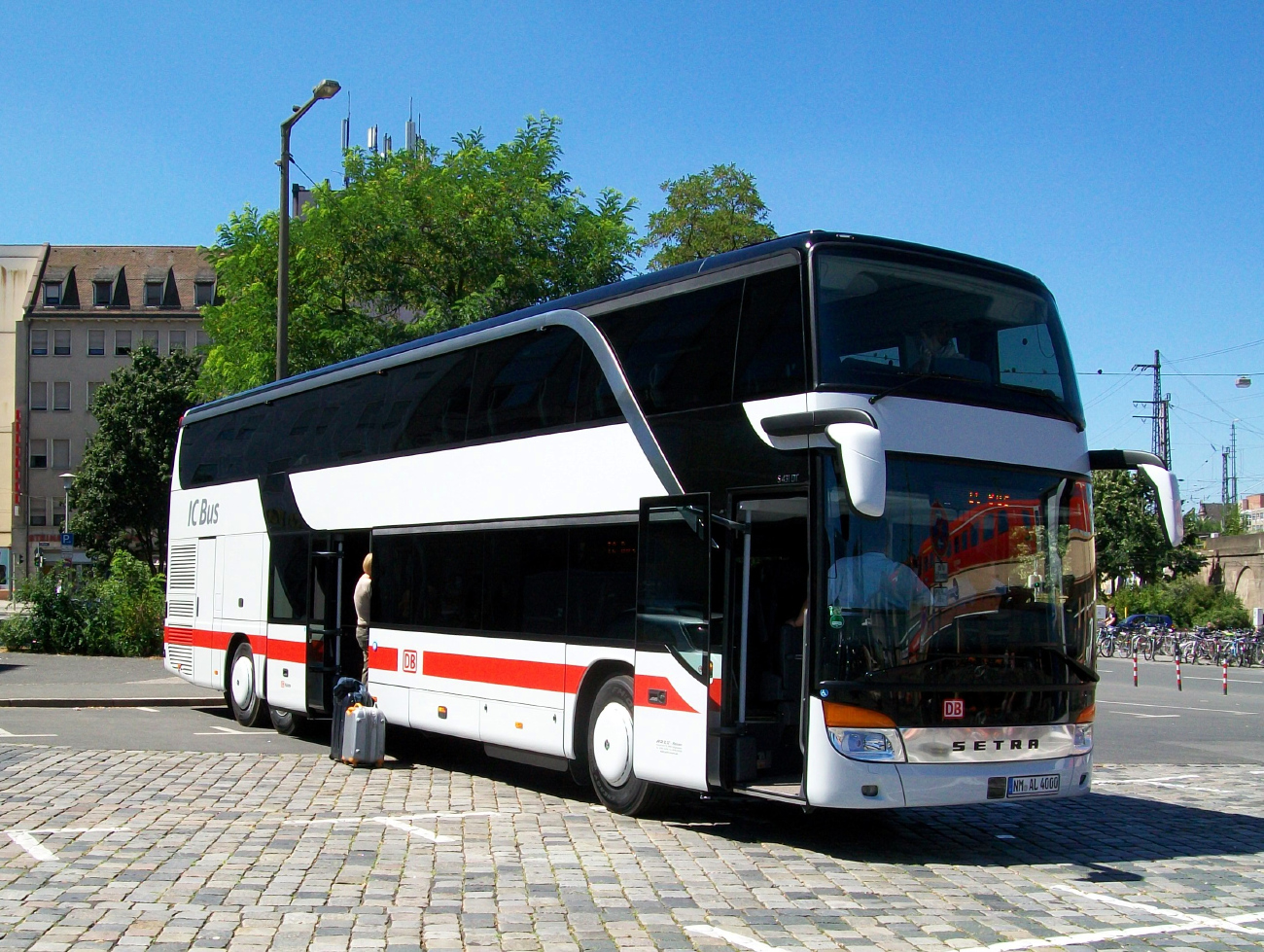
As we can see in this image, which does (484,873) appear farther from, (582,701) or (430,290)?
(430,290)

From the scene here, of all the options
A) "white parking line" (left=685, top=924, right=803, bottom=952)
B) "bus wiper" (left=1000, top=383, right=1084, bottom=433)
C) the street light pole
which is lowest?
"white parking line" (left=685, top=924, right=803, bottom=952)

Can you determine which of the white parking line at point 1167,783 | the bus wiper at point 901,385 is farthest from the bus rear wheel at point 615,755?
the white parking line at point 1167,783

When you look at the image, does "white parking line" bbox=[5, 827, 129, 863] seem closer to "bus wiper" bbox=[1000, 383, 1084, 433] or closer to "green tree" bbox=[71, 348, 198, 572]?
"bus wiper" bbox=[1000, 383, 1084, 433]

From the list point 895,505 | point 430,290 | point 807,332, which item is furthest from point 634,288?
point 430,290

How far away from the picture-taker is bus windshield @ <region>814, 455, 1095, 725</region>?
348 inches

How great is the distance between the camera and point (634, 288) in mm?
11070

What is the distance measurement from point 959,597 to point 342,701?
7211 mm

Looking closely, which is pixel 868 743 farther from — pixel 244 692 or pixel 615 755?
pixel 244 692

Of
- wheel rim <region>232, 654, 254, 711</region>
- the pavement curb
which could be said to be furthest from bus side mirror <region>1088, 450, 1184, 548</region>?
the pavement curb

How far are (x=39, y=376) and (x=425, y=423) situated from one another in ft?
247

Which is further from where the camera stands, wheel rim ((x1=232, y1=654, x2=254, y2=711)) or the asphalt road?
wheel rim ((x1=232, y1=654, x2=254, y2=711))

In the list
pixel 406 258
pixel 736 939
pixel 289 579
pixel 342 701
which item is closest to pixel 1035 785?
pixel 736 939

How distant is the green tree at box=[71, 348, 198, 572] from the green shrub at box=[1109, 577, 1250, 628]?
132 ft

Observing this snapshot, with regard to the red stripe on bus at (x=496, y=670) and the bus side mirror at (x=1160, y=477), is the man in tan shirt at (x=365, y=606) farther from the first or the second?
the bus side mirror at (x=1160, y=477)
